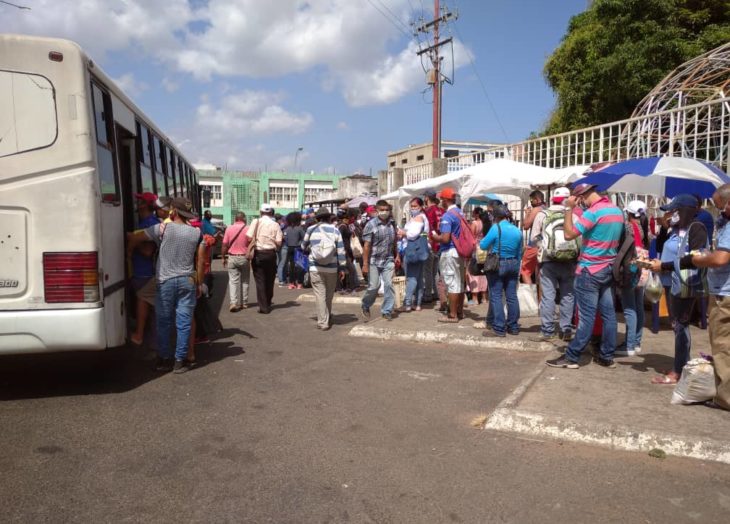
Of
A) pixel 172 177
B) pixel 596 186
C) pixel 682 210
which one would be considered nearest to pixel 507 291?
pixel 596 186

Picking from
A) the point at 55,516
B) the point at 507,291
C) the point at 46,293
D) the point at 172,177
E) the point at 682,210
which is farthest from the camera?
the point at 172,177

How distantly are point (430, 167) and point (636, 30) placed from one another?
7716mm

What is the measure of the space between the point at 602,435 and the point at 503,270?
10.8 ft

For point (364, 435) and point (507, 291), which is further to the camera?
point (507, 291)

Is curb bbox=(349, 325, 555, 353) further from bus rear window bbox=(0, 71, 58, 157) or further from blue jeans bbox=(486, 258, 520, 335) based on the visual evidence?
bus rear window bbox=(0, 71, 58, 157)

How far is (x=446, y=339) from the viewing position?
736cm

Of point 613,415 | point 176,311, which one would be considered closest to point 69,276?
point 176,311

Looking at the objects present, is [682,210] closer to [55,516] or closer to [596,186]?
[596,186]

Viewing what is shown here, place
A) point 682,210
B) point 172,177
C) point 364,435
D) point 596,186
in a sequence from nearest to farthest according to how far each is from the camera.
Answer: point 364,435 < point 682,210 < point 596,186 < point 172,177

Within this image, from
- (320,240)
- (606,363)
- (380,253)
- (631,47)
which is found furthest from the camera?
(631,47)

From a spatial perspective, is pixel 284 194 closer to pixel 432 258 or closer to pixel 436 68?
A: pixel 436 68

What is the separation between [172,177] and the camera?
10.5m

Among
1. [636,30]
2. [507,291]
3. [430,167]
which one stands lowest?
[507,291]

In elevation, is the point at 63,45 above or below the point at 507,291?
above
